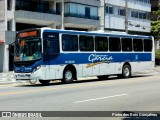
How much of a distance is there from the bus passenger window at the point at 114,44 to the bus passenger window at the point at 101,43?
0.48 meters

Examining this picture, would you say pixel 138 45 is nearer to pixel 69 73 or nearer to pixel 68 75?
pixel 69 73

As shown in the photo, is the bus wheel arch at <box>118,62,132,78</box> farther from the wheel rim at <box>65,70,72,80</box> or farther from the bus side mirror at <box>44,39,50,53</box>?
the bus side mirror at <box>44,39,50,53</box>

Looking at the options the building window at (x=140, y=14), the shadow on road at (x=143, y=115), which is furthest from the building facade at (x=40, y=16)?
the shadow on road at (x=143, y=115)

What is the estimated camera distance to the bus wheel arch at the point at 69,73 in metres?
24.5

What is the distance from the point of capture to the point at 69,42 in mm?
24781

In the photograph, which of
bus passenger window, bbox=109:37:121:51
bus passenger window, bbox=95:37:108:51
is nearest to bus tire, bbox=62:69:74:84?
bus passenger window, bbox=95:37:108:51

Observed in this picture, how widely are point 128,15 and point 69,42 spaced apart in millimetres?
41492

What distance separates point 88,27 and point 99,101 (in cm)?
4298

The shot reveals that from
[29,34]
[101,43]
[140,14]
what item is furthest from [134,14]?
[29,34]

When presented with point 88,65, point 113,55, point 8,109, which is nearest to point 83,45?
point 88,65

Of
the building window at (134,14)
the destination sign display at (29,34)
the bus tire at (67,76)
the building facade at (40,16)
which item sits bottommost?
the bus tire at (67,76)

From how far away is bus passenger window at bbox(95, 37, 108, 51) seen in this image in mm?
27047

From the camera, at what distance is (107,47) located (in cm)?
2802

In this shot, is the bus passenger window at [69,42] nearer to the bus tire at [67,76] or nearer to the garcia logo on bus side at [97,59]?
the bus tire at [67,76]
